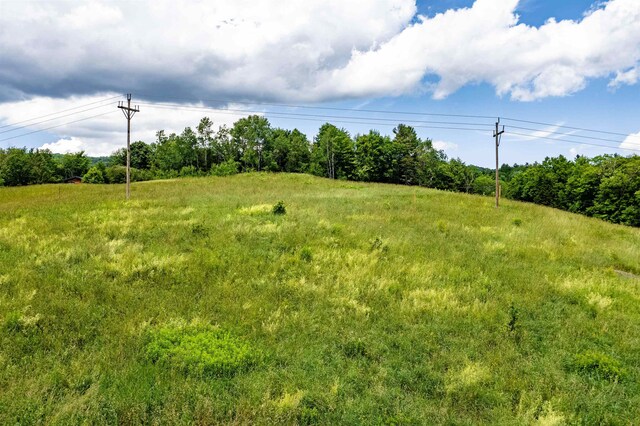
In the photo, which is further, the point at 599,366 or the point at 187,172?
the point at 187,172

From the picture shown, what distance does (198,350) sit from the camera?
24.0ft

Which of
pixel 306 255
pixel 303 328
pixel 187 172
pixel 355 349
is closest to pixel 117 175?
pixel 187 172

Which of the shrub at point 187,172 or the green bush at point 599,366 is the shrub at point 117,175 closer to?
the shrub at point 187,172

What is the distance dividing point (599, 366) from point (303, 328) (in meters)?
6.53

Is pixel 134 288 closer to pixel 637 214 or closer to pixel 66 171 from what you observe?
pixel 637 214

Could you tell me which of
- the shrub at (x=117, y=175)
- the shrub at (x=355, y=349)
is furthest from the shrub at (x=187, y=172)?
the shrub at (x=355, y=349)

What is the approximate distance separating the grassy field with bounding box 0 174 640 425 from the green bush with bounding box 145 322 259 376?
0.10ft

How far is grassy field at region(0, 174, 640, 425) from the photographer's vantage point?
6145 millimetres

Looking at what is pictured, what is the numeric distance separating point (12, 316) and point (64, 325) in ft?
3.72

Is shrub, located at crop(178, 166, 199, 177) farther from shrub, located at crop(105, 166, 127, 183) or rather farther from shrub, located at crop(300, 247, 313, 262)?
shrub, located at crop(300, 247, 313, 262)

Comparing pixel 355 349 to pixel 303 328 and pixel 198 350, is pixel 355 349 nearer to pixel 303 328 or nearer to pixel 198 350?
pixel 303 328

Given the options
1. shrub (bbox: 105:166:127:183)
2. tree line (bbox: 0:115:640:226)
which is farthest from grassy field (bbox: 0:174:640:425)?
shrub (bbox: 105:166:127:183)

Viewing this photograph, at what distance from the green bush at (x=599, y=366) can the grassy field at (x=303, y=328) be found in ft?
0.12

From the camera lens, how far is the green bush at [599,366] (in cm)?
740
